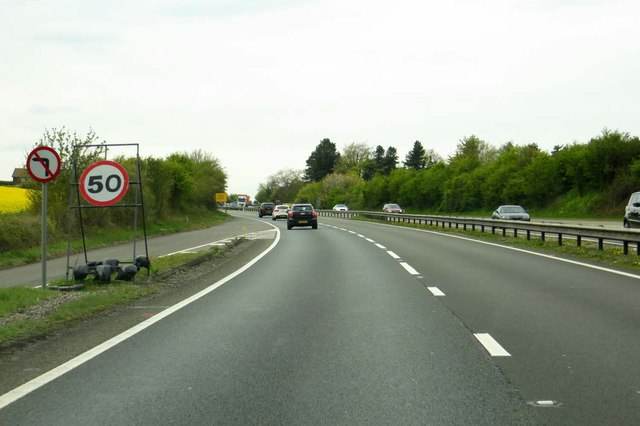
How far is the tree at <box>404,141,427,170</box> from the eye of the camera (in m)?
141

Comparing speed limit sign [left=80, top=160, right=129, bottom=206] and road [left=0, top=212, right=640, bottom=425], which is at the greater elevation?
speed limit sign [left=80, top=160, right=129, bottom=206]

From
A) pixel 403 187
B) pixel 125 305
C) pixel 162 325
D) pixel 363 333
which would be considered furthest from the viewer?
pixel 403 187

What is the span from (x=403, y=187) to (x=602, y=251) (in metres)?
67.7

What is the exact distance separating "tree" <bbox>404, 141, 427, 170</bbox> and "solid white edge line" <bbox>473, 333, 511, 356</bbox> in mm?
135008

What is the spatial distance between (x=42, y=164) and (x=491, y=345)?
780cm

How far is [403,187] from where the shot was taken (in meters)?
84.6

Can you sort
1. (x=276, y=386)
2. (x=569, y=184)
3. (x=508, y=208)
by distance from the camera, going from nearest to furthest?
(x=276, y=386) → (x=508, y=208) → (x=569, y=184)

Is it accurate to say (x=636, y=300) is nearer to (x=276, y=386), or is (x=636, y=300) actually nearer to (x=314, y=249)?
(x=276, y=386)

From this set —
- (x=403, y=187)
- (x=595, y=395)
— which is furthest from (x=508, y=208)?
(x=403, y=187)

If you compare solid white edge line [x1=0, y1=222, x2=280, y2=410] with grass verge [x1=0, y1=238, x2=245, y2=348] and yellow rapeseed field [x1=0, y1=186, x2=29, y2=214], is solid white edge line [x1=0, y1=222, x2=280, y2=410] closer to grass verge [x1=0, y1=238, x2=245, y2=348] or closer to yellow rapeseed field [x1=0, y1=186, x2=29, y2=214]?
grass verge [x1=0, y1=238, x2=245, y2=348]

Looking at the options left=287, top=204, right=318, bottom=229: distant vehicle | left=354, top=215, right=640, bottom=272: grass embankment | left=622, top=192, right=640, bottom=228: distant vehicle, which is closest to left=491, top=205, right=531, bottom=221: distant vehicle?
left=354, top=215, right=640, bottom=272: grass embankment

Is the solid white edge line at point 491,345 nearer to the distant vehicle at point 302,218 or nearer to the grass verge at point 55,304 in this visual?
the grass verge at point 55,304

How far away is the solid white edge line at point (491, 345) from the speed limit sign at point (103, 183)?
7001 mm

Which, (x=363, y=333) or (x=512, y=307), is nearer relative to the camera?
(x=363, y=333)
